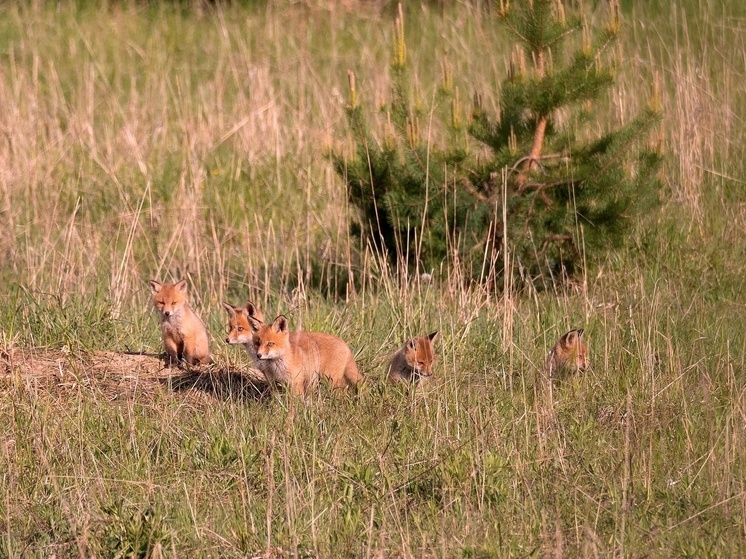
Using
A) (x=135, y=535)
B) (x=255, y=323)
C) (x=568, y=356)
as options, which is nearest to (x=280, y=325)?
(x=255, y=323)

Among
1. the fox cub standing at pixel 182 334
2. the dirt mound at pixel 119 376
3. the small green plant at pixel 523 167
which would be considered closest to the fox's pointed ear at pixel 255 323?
the dirt mound at pixel 119 376

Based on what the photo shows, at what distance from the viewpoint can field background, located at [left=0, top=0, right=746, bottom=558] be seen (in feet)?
16.2

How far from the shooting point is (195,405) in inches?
259

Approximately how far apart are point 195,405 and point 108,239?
472 cm

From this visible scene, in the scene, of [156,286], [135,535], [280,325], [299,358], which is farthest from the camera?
[156,286]

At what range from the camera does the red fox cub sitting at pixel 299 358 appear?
6484 millimetres

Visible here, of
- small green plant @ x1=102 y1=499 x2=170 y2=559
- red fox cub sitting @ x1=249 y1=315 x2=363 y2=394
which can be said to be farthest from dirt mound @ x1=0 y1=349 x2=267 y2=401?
small green plant @ x1=102 y1=499 x2=170 y2=559

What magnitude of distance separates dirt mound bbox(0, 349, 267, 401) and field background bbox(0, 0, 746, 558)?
3 cm

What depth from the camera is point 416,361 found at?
6.55m

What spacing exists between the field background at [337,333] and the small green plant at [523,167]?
1.13 feet

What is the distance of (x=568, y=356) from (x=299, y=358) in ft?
5.61

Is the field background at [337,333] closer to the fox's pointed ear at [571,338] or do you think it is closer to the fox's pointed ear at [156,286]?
the fox's pointed ear at [571,338]

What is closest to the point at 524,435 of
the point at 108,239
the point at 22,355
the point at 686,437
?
the point at 686,437

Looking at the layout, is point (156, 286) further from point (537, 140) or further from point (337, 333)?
point (537, 140)
